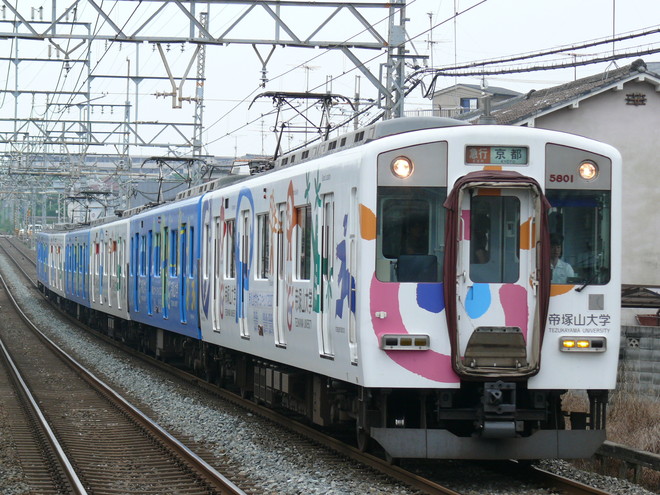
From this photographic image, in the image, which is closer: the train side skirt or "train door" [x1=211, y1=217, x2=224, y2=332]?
the train side skirt

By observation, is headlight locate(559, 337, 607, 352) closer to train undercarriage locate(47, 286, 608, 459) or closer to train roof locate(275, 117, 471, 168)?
train undercarriage locate(47, 286, 608, 459)

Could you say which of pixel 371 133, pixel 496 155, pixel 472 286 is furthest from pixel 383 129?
pixel 472 286

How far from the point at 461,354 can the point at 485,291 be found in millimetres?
482

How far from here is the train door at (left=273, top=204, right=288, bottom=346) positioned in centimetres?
1099

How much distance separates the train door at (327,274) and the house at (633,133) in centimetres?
1387

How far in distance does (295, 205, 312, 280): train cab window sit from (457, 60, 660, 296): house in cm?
1311

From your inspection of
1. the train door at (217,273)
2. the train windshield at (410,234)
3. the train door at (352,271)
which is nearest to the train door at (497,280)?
the train windshield at (410,234)

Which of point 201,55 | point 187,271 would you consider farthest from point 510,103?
point 187,271

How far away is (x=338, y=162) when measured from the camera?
9.27 meters

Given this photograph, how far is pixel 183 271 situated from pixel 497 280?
350 inches

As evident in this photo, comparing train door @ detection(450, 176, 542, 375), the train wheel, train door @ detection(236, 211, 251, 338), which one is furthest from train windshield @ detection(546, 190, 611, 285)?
train door @ detection(236, 211, 251, 338)

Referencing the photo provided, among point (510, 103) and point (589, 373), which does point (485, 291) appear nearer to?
point (589, 373)

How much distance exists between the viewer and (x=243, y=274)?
1276 cm

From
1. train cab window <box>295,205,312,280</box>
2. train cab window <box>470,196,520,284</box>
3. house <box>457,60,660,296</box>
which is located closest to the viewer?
train cab window <box>470,196,520,284</box>
